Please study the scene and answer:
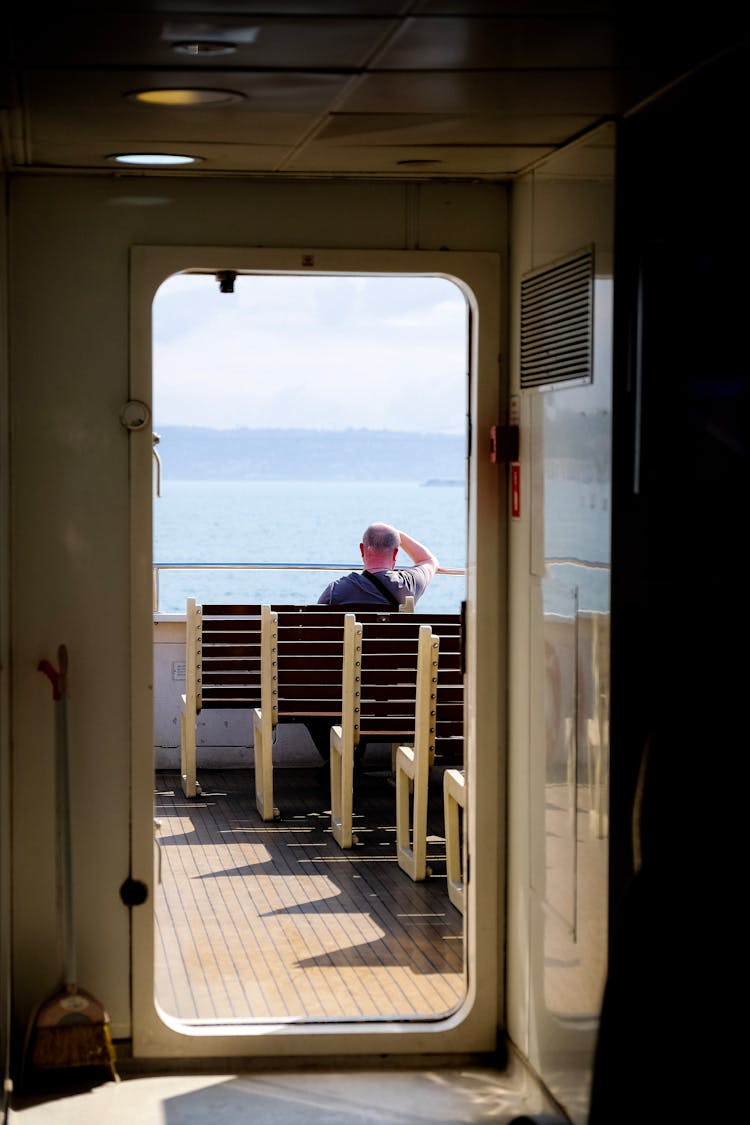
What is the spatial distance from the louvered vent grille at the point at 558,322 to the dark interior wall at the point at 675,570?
0.23m

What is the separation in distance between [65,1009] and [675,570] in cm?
202

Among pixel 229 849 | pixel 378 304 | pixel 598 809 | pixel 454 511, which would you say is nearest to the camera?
pixel 598 809

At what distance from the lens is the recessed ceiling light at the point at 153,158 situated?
3.59 metres

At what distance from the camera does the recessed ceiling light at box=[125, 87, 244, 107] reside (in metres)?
2.84

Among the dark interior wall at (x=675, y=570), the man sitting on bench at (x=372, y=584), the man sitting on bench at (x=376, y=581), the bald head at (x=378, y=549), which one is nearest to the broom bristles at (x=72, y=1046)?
the dark interior wall at (x=675, y=570)

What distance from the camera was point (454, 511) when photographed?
79.8 meters

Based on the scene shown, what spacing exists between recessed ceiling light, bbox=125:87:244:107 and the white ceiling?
3cm

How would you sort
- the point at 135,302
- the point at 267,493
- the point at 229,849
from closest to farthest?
1. the point at 135,302
2. the point at 229,849
3. the point at 267,493

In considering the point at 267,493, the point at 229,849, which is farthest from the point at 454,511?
the point at 229,849

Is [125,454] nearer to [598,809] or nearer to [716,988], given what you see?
[598,809]

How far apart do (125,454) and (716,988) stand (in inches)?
98.9

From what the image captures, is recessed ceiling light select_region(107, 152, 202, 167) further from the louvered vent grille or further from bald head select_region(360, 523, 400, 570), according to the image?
bald head select_region(360, 523, 400, 570)

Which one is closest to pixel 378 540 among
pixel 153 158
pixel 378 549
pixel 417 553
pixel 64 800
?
pixel 378 549

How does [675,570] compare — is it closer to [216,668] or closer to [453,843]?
[453,843]
